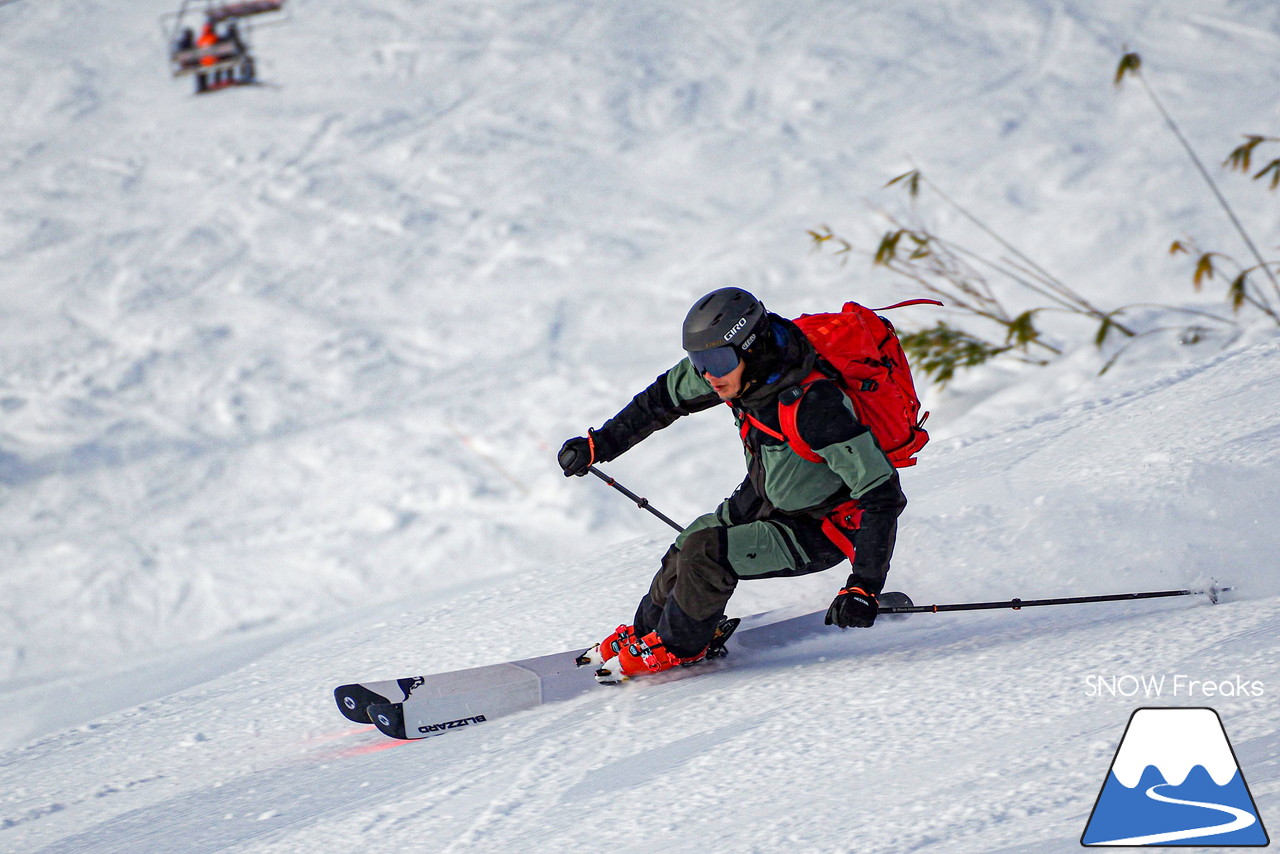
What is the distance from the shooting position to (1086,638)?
2688 mm

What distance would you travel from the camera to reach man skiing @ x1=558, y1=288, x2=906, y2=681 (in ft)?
8.50

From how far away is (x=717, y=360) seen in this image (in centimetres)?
264

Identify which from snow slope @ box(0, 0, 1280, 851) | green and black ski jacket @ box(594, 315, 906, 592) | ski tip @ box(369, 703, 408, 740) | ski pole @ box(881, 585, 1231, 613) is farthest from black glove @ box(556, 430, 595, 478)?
ski pole @ box(881, 585, 1231, 613)

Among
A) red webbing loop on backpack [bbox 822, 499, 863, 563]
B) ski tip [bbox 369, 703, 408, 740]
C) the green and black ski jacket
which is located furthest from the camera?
ski tip [bbox 369, 703, 408, 740]

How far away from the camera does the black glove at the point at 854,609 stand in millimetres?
2518

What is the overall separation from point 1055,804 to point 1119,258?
8648 mm

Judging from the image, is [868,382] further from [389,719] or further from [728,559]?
[389,719]

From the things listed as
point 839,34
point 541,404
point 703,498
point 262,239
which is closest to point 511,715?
point 703,498

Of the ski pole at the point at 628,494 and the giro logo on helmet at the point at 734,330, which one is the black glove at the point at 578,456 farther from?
the giro logo on helmet at the point at 734,330

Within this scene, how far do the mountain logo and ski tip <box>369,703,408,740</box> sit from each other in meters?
1.84

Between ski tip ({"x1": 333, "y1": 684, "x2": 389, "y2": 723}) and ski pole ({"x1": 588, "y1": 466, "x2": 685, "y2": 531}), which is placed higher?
ski pole ({"x1": 588, "y1": 466, "x2": 685, "y2": 531})

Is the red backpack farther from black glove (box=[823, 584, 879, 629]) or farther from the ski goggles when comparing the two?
black glove (box=[823, 584, 879, 629])

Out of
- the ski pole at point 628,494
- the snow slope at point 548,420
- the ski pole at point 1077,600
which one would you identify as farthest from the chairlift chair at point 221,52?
the ski pole at point 1077,600

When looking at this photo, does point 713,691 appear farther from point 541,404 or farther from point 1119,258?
point 1119,258
